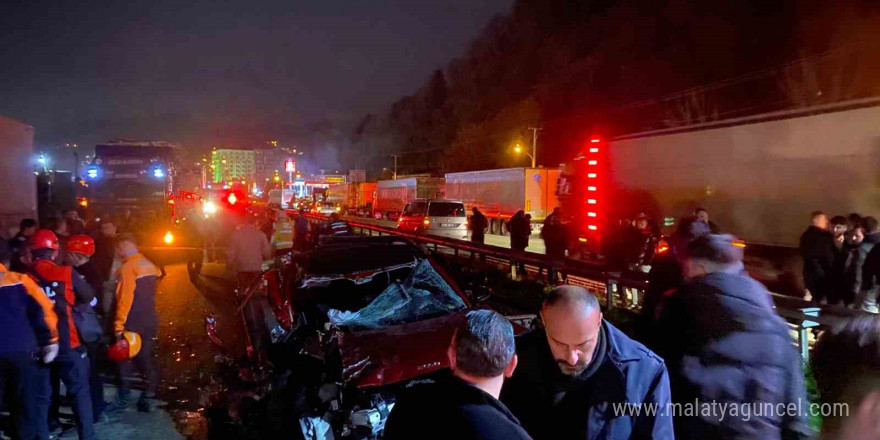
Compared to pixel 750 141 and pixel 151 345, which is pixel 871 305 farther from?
pixel 151 345

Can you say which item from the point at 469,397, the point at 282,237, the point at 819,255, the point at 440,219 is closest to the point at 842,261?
the point at 819,255

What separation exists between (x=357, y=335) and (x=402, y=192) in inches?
1580

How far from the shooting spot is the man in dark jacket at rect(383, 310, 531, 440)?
6.32 ft

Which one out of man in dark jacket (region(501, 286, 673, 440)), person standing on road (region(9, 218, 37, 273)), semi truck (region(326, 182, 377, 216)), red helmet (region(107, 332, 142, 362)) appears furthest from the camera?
semi truck (region(326, 182, 377, 216))

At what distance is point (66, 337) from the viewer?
5062mm

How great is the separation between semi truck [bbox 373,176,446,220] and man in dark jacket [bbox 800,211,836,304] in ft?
106

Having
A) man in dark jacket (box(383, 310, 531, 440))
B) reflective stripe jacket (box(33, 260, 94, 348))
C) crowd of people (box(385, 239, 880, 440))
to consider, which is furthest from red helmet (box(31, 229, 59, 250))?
man in dark jacket (box(383, 310, 531, 440))

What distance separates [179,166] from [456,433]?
27017 millimetres

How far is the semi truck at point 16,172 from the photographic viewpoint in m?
13.4

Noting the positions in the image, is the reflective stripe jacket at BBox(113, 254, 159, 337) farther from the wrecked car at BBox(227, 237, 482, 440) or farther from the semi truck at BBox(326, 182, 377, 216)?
the semi truck at BBox(326, 182, 377, 216)

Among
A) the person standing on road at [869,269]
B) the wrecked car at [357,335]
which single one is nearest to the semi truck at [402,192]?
the person standing on road at [869,269]

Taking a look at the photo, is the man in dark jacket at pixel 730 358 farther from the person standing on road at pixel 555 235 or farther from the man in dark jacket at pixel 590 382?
the person standing on road at pixel 555 235

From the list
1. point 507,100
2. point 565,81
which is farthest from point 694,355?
point 507,100

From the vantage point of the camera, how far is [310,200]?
5484cm
